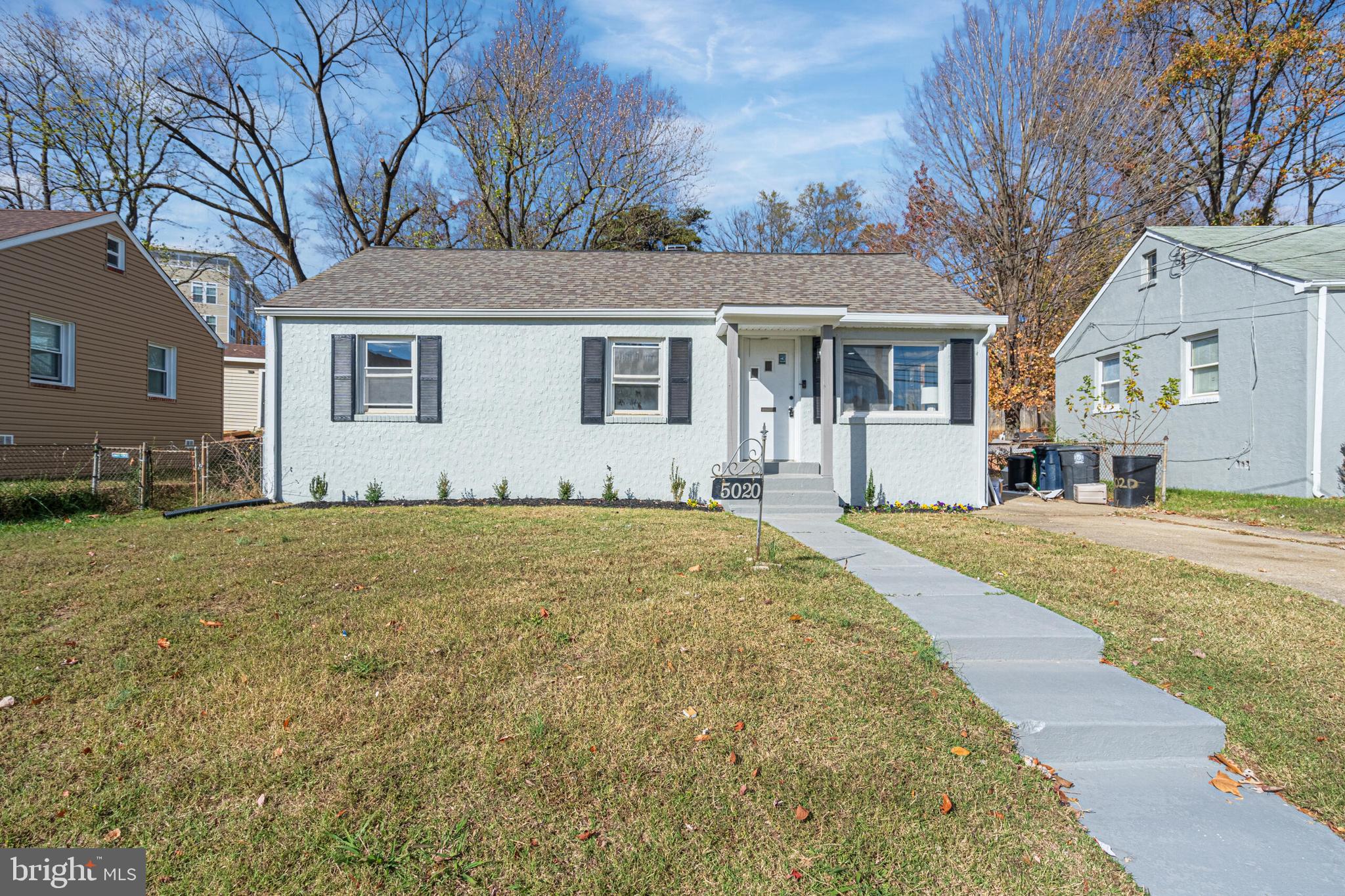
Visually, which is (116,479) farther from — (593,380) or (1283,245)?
(1283,245)

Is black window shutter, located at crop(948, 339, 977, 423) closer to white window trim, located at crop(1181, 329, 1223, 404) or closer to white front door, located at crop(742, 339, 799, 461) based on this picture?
white front door, located at crop(742, 339, 799, 461)

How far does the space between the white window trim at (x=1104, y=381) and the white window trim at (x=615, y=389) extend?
1054cm

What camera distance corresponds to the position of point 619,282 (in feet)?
40.0

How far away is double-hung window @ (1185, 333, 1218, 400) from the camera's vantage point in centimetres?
1284

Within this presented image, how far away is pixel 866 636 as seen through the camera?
4.06 metres

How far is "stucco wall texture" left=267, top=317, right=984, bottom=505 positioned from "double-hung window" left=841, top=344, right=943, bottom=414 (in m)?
0.43

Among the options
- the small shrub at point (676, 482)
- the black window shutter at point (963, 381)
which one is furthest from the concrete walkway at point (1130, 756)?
the black window shutter at point (963, 381)

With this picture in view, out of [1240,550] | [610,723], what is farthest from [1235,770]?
[1240,550]

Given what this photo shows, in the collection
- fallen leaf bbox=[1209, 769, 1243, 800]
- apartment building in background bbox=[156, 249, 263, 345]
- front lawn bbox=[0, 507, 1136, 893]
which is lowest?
fallen leaf bbox=[1209, 769, 1243, 800]

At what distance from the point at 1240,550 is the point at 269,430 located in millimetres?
13718

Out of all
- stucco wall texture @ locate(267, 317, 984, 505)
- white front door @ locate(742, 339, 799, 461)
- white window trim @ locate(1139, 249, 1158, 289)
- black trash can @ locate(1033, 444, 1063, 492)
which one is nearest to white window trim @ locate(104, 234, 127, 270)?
stucco wall texture @ locate(267, 317, 984, 505)

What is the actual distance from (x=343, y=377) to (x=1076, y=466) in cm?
1354

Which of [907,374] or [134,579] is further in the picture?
[907,374]

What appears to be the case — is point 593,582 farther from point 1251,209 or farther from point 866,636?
point 1251,209
